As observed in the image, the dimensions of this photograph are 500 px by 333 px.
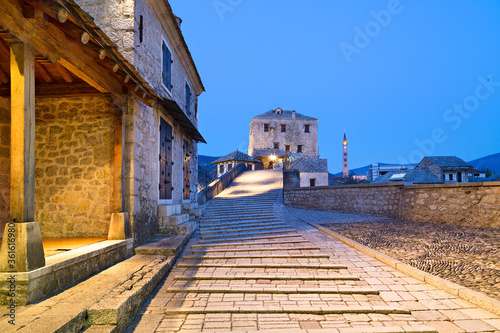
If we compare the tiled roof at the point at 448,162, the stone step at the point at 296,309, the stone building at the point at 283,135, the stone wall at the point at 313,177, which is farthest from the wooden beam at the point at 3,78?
the tiled roof at the point at 448,162

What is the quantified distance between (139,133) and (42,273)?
12.1 feet

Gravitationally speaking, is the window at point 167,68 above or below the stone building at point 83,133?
above

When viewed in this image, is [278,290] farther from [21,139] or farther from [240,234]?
[21,139]

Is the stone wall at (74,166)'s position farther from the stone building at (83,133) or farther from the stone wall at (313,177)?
the stone wall at (313,177)

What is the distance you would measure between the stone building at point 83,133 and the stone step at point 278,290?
1.77 metres

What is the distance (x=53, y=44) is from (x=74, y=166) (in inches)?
124

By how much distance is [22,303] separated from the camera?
2971 mm

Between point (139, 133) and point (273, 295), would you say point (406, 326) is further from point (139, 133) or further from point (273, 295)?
point (139, 133)

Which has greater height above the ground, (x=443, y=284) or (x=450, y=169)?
(x=450, y=169)

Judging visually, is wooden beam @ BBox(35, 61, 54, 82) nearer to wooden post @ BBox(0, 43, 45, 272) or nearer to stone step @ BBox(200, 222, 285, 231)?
wooden post @ BBox(0, 43, 45, 272)

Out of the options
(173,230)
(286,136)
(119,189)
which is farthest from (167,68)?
(286,136)

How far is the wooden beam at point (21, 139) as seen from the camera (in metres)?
3.10

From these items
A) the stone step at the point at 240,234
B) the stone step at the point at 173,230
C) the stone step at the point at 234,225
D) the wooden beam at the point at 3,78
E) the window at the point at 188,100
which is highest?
the window at the point at 188,100

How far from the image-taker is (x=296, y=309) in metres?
3.58
